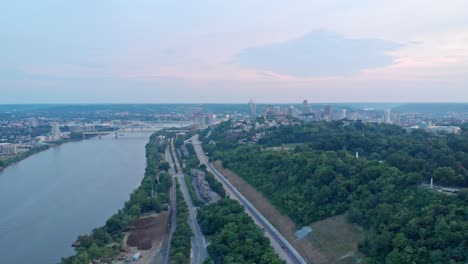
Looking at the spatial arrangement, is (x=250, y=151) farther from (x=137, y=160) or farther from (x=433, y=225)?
(x=433, y=225)

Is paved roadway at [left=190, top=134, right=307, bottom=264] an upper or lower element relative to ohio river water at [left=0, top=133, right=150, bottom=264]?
upper

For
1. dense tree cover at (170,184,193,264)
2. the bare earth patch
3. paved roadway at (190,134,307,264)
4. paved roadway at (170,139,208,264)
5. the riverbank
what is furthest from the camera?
the riverbank

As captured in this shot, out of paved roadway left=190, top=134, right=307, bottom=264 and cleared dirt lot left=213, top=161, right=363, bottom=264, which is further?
paved roadway left=190, top=134, right=307, bottom=264

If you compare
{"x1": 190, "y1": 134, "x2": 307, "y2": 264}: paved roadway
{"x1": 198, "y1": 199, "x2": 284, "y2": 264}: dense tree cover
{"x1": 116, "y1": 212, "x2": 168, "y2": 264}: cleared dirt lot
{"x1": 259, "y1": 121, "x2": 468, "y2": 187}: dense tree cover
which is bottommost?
{"x1": 116, "y1": 212, "x2": 168, "y2": 264}: cleared dirt lot

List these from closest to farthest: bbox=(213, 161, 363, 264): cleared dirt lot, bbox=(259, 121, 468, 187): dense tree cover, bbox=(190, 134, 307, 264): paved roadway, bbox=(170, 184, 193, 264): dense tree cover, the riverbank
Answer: bbox=(213, 161, 363, 264): cleared dirt lot
bbox=(170, 184, 193, 264): dense tree cover
bbox=(190, 134, 307, 264): paved roadway
bbox=(259, 121, 468, 187): dense tree cover
the riverbank

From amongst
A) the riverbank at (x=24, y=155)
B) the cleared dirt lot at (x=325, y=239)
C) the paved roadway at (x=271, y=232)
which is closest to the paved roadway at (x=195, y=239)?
the paved roadway at (x=271, y=232)

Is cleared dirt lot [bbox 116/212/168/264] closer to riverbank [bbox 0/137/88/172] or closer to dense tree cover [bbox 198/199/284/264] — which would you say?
dense tree cover [bbox 198/199/284/264]

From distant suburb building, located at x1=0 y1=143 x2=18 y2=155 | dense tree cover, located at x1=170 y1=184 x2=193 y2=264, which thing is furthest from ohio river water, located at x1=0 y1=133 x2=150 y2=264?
dense tree cover, located at x1=170 y1=184 x2=193 y2=264
